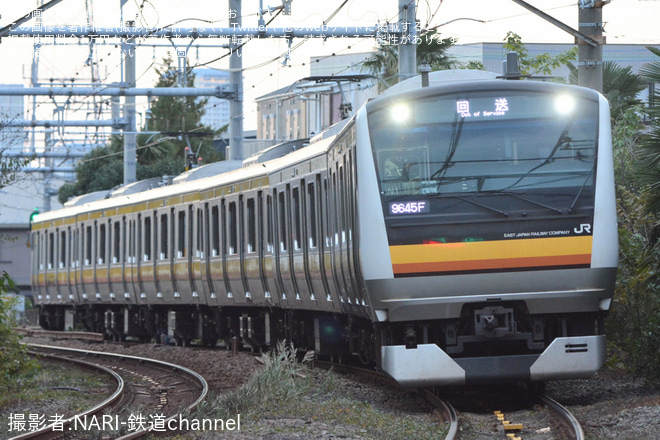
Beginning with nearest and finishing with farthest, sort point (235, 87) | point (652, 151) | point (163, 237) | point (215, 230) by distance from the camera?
point (652, 151) → point (215, 230) → point (163, 237) → point (235, 87)

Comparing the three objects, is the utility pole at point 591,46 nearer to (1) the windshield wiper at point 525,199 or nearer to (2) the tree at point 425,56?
(1) the windshield wiper at point 525,199

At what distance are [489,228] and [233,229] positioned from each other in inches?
→ 405

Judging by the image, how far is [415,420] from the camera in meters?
11.7

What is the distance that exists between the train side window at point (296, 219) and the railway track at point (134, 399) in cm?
233

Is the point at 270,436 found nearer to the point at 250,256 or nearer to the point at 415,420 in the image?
the point at 415,420

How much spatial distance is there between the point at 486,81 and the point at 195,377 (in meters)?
7.77

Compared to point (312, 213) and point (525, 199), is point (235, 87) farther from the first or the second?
point (525, 199)

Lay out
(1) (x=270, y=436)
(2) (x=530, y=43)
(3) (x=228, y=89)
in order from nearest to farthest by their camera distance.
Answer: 1. (1) (x=270, y=436)
2. (3) (x=228, y=89)
3. (2) (x=530, y=43)

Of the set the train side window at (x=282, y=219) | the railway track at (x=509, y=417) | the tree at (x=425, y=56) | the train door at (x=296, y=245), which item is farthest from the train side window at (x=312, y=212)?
the tree at (x=425, y=56)

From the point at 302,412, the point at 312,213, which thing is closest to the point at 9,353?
the point at 312,213

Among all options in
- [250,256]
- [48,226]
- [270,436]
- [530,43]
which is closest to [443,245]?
[270,436]

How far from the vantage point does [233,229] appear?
2153 cm

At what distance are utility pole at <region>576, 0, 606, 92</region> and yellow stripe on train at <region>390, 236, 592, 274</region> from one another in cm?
357

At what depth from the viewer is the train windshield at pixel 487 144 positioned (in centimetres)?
1189
